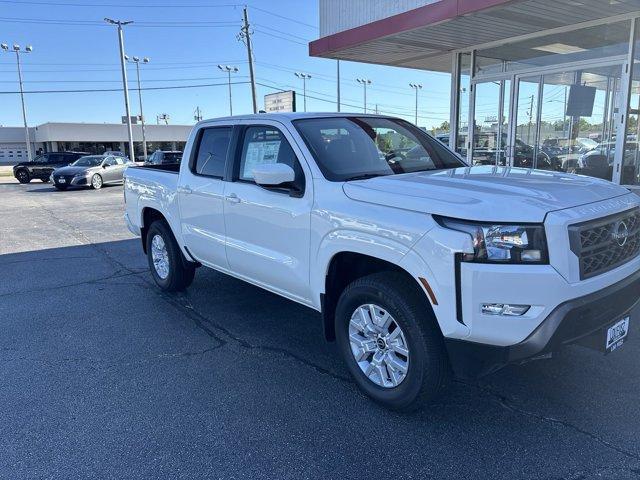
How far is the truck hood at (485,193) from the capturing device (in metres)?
2.79

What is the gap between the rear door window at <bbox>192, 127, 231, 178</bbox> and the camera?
484 centimetres

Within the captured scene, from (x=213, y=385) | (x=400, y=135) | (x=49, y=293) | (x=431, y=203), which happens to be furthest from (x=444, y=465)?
(x=49, y=293)

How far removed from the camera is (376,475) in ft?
8.99

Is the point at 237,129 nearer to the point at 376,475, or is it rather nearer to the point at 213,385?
the point at 213,385

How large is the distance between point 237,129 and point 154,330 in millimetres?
2057

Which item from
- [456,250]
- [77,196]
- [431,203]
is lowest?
[77,196]

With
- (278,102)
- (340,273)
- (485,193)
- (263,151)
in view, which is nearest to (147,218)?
(263,151)

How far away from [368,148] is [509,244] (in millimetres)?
1755

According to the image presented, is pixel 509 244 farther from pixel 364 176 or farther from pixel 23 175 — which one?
pixel 23 175

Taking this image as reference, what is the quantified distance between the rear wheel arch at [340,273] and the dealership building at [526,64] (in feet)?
18.2

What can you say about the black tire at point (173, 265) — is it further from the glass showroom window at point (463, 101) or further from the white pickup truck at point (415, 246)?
the glass showroom window at point (463, 101)

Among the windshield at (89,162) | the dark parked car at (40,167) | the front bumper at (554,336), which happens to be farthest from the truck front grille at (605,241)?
the dark parked car at (40,167)

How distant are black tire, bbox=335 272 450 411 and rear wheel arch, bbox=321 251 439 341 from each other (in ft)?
0.51

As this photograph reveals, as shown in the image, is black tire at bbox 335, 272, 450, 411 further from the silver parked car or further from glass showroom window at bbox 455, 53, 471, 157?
the silver parked car
